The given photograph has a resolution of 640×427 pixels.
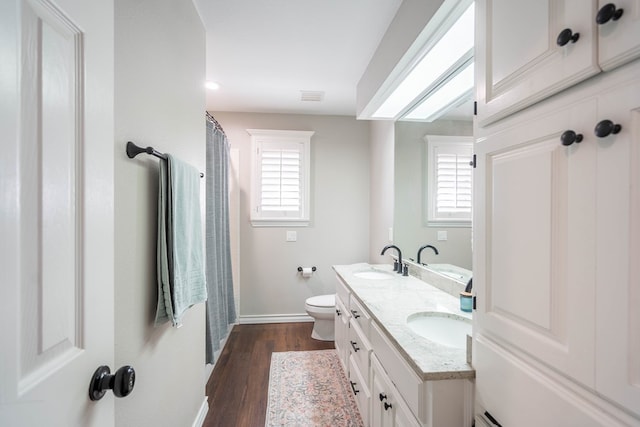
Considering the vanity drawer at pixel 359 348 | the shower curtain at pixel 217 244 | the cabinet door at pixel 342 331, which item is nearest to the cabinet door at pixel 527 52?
the vanity drawer at pixel 359 348

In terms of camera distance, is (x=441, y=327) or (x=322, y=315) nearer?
(x=441, y=327)

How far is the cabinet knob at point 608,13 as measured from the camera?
1.59ft

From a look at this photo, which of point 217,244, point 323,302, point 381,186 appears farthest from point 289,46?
point 323,302

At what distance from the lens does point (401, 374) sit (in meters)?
1.05

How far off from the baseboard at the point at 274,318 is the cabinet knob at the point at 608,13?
335cm

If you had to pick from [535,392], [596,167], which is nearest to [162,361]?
[535,392]

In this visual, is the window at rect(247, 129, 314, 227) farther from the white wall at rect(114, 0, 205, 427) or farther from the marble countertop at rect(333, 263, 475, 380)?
the white wall at rect(114, 0, 205, 427)

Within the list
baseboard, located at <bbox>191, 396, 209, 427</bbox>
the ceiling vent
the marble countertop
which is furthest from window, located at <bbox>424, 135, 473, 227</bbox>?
baseboard, located at <bbox>191, 396, 209, 427</bbox>

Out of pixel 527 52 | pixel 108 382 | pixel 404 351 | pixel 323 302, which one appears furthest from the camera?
pixel 323 302

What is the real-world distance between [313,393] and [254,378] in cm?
53

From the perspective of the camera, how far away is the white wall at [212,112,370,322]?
3260 millimetres

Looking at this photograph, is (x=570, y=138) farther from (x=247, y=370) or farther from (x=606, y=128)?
(x=247, y=370)

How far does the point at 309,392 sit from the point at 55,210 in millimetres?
2087

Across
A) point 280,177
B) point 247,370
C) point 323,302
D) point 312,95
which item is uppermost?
point 312,95
